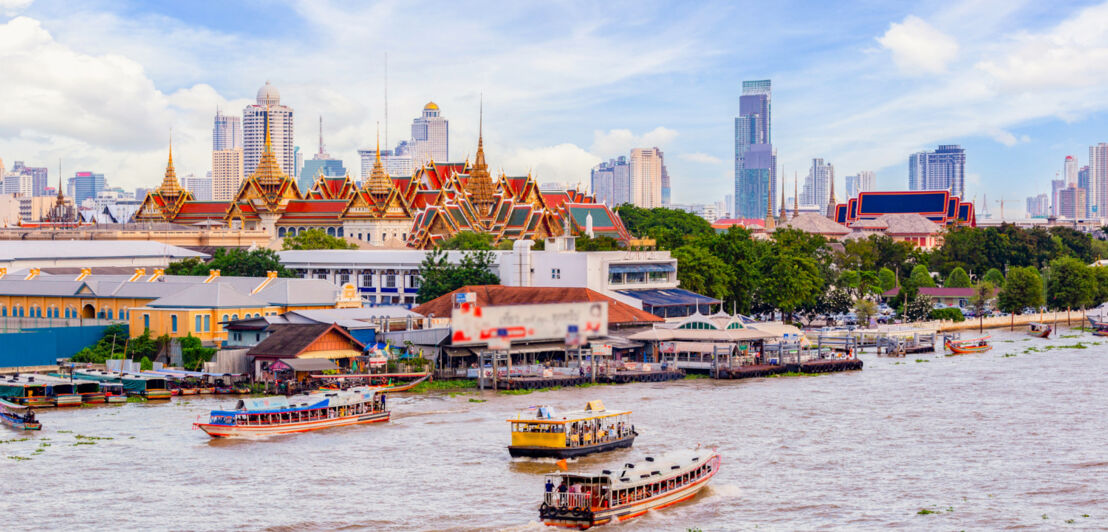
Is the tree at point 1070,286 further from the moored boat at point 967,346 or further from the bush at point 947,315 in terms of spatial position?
the moored boat at point 967,346

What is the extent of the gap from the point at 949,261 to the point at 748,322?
62427 mm

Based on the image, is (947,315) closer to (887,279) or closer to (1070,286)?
(1070,286)

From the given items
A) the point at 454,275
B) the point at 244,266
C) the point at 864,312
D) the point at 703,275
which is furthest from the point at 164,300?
the point at 864,312

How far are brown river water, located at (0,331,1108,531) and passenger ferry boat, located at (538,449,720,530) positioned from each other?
0.44 meters

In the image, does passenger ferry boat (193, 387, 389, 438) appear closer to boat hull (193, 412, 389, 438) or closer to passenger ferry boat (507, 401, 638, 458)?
boat hull (193, 412, 389, 438)

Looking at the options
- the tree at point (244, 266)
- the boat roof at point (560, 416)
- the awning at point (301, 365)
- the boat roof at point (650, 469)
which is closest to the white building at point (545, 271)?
the tree at point (244, 266)

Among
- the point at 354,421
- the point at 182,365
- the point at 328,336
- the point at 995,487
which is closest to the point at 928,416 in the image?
the point at 995,487

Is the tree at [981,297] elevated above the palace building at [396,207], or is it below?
below

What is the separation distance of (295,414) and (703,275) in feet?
119

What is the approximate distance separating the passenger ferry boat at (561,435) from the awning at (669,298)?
28139 mm

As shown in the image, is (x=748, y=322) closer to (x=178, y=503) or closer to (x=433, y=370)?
(x=433, y=370)

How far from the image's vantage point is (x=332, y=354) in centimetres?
5506

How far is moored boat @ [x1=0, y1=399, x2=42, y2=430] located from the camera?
1670 inches

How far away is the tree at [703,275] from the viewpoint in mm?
74812
